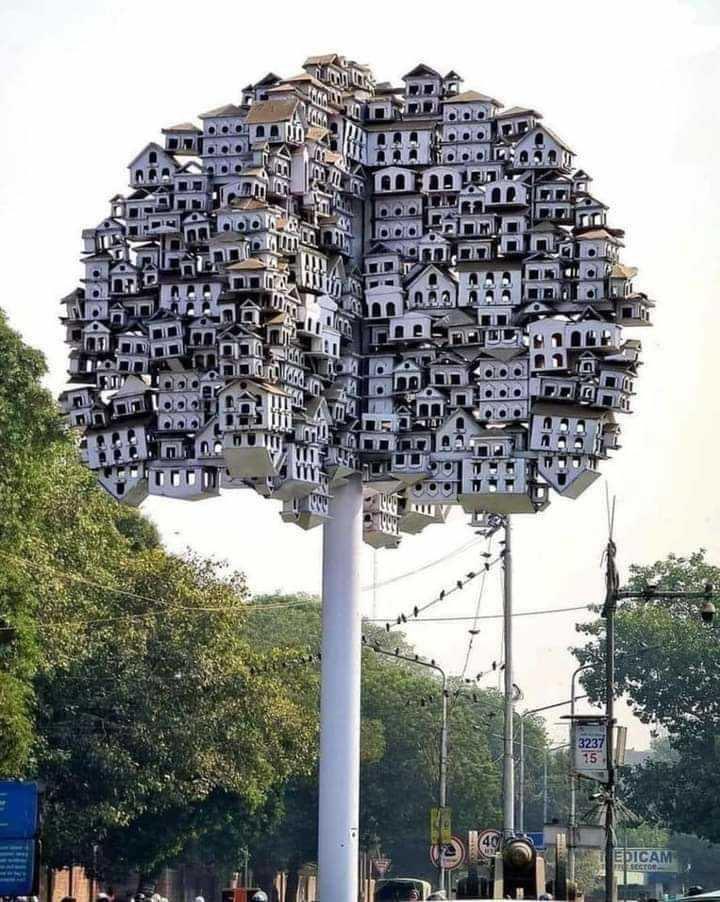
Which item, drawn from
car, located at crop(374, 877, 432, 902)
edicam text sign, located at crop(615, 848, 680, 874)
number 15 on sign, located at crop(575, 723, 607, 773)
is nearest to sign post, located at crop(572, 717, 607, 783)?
number 15 on sign, located at crop(575, 723, 607, 773)

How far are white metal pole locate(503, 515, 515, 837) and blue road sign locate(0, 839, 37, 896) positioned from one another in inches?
777

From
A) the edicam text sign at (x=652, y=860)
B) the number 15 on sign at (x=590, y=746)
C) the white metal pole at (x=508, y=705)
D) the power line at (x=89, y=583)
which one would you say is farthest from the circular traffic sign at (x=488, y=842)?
the edicam text sign at (x=652, y=860)

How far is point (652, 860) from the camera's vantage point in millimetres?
137875

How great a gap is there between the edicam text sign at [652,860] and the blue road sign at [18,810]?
111901 mm

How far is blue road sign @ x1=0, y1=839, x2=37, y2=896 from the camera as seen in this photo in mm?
26703

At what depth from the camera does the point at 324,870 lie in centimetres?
3005

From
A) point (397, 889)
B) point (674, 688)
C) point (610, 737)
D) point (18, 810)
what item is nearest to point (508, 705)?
point (397, 889)

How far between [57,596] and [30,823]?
20.6 m

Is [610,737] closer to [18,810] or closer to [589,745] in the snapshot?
[589,745]

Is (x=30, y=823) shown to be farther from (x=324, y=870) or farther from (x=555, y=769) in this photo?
(x=555, y=769)

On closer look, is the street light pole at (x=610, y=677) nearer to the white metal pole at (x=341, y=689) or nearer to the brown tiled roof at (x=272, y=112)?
the white metal pole at (x=341, y=689)

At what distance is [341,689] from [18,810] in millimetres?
5235

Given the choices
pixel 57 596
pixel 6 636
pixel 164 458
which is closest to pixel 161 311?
pixel 164 458

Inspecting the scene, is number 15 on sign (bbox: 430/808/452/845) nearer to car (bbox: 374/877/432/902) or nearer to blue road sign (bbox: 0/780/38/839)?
car (bbox: 374/877/432/902)
